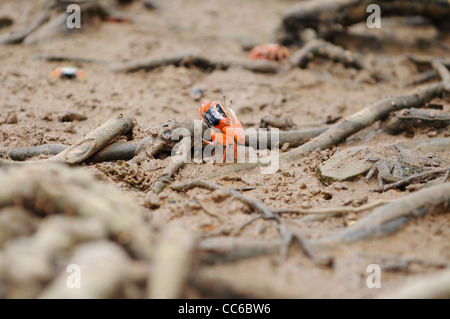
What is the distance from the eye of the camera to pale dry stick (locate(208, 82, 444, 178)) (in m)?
4.04

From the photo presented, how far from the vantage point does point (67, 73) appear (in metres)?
6.01

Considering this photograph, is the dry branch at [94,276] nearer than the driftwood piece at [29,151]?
Yes

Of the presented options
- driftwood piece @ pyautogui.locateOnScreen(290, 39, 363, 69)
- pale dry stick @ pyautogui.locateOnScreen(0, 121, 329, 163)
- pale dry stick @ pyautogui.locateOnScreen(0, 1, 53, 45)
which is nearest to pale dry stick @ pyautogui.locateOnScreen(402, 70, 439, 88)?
driftwood piece @ pyautogui.locateOnScreen(290, 39, 363, 69)

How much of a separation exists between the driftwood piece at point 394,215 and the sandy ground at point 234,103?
0.06m

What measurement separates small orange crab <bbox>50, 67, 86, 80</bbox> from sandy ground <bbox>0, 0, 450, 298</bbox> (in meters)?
0.15

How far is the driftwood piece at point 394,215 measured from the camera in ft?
8.13

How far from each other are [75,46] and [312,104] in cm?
472

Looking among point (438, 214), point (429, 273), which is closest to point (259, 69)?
point (438, 214)

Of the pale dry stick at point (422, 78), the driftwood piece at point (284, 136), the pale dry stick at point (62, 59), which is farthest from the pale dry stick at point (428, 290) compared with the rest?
the pale dry stick at point (62, 59)

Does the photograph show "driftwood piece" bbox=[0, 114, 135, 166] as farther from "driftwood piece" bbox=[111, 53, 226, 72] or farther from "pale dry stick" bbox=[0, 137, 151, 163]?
"driftwood piece" bbox=[111, 53, 226, 72]

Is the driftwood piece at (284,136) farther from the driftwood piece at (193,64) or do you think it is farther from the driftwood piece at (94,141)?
the driftwood piece at (193,64)

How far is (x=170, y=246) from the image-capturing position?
6.31 feet

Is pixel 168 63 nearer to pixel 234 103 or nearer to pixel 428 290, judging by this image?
pixel 234 103

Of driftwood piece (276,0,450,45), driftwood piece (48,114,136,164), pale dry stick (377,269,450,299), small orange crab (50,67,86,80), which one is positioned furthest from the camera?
driftwood piece (276,0,450,45)
